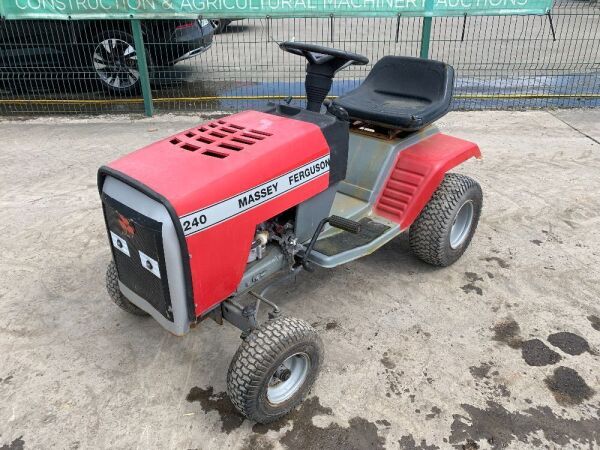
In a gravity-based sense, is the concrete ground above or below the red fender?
below

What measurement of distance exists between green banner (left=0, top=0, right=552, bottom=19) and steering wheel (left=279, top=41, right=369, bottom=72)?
130 inches

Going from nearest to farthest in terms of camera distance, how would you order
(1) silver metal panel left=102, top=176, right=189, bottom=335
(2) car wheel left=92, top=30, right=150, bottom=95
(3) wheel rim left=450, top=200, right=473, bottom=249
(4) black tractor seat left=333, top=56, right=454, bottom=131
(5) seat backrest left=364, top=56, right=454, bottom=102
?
1. (1) silver metal panel left=102, top=176, right=189, bottom=335
2. (4) black tractor seat left=333, top=56, right=454, bottom=131
3. (5) seat backrest left=364, top=56, right=454, bottom=102
4. (3) wheel rim left=450, top=200, right=473, bottom=249
5. (2) car wheel left=92, top=30, right=150, bottom=95

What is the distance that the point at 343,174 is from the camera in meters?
2.75

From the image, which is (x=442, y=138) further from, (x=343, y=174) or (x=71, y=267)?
(x=71, y=267)

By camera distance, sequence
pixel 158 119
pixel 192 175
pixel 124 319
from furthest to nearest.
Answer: pixel 158 119 → pixel 124 319 → pixel 192 175

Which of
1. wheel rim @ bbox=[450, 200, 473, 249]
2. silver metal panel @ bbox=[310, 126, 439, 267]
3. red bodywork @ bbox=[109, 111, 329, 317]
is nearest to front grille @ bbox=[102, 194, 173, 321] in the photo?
red bodywork @ bbox=[109, 111, 329, 317]

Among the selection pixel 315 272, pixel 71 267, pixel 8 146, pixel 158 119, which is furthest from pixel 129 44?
pixel 315 272

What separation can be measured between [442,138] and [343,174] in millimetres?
1058

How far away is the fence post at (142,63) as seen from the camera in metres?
5.76

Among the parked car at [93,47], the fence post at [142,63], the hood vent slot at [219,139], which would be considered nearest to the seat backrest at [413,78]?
the hood vent slot at [219,139]

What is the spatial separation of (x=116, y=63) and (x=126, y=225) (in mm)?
4977

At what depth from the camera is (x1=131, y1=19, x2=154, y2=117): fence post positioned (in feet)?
18.9

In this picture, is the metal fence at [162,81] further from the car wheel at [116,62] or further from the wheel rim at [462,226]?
the wheel rim at [462,226]

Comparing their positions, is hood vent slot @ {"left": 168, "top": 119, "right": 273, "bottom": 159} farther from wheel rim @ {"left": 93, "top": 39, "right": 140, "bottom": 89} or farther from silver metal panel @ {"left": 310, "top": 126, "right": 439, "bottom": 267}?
wheel rim @ {"left": 93, "top": 39, "right": 140, "bottom": 89}
